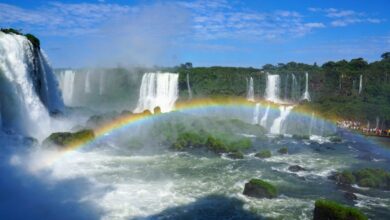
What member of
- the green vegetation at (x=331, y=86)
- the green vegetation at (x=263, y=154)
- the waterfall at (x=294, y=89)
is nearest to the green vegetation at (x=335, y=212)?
the green vegetation at (x=263, y=154)

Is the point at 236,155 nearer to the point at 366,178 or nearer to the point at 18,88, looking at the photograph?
the point at 366,178

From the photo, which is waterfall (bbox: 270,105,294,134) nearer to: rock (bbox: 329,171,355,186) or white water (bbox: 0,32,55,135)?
rock (bbox: 329,171,355,186)

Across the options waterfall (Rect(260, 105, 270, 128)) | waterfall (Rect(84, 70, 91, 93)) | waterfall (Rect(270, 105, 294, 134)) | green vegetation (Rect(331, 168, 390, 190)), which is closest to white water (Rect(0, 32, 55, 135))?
green vegetation (Rect(331, 168, 390, 190))

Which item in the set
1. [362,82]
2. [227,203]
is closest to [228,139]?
[227,203]

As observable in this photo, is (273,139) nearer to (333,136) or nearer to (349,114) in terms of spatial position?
(333,136)

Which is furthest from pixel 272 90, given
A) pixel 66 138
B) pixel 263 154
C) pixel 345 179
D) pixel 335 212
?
pixel 335 212

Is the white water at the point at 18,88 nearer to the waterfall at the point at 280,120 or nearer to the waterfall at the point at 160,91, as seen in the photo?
the waterfall at the point at 280,120
